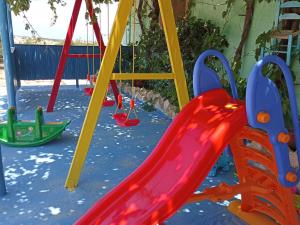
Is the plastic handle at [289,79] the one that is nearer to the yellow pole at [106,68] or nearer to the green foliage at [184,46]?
the yellow pole at [106,68]

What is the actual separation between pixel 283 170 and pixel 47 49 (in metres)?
6.86

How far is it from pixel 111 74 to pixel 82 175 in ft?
3.86

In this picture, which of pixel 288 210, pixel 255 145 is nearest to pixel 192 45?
pixel 255 145

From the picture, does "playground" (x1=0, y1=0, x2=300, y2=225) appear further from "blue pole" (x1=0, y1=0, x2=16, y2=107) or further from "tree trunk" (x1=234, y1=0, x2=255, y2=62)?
"tree trunk" (x1=234, y1=0, x2=255, y2=62)

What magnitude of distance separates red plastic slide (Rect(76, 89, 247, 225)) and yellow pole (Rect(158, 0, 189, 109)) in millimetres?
792

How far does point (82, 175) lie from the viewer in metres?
3.34

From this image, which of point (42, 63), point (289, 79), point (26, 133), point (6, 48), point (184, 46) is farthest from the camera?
point (42, 63)

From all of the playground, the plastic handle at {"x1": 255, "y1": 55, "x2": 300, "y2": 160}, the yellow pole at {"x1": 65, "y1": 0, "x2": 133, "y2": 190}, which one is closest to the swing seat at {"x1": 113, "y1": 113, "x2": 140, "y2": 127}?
the playground

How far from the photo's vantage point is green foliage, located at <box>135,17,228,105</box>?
5.60 m

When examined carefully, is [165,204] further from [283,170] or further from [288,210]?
[288,210]

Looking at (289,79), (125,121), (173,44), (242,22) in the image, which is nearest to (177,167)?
(289,79)

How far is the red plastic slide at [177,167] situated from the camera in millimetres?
1814

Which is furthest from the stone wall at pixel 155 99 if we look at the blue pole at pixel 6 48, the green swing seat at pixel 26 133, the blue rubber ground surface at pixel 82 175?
the blue pole at pixel 6 48

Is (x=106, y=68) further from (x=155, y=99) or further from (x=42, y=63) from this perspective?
(x=42, y=63)
